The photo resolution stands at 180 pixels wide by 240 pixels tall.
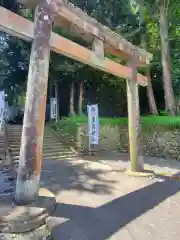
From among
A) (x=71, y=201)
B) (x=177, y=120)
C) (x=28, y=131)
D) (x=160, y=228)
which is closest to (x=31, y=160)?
(x=28, y=131)

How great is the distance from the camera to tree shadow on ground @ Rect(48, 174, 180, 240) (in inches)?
127

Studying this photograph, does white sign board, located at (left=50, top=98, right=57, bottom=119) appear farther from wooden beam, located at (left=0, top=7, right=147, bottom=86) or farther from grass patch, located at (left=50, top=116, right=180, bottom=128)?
wooden beam, located at (left=0, top=7, right=147, bottom=86)

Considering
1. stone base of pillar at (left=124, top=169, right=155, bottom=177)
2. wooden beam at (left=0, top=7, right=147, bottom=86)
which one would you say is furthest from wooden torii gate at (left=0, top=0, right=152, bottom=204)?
stone base of pillar at (left=124, top=169, right=155, bottom=177)

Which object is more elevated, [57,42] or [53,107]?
[57,42]

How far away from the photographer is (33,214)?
2.92 metres

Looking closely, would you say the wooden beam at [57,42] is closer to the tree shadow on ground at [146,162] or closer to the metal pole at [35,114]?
the metal pole at [35,114]

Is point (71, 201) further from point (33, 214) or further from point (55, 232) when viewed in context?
point (33, 214)

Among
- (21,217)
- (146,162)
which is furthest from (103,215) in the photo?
(146,162)

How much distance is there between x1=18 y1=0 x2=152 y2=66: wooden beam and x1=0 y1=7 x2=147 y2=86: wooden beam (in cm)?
39

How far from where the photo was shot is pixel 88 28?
4.80 meters

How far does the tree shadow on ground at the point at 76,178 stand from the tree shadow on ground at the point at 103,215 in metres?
0.72

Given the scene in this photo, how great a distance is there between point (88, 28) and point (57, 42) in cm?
115

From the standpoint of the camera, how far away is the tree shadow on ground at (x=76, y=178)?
5.26 meters

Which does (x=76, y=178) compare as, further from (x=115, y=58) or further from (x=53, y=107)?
(x=53, y=107)
